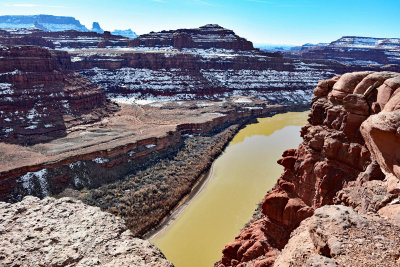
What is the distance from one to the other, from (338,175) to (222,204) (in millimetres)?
14446

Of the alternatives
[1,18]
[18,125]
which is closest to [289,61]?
[18,125]

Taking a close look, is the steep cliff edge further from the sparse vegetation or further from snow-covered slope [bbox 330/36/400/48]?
snow-covered slope [bbox 330/36/400/48]

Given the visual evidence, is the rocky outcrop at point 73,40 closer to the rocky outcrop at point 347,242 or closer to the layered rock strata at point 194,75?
the layered rock strata at point 194,75

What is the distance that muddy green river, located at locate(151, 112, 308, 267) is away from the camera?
62.0 ft

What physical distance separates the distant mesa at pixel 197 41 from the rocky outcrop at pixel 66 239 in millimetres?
80930

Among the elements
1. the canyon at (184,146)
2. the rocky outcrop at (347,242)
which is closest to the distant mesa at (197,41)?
the canyon at (184,146)

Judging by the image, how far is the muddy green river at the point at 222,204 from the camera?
18.9 metres

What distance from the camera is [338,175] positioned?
10883mm

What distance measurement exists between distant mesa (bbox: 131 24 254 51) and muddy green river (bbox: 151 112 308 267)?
52136 mm

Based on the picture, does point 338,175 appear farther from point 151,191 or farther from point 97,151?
point 97,151

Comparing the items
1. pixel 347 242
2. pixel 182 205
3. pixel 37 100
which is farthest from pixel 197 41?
pixel 347 242

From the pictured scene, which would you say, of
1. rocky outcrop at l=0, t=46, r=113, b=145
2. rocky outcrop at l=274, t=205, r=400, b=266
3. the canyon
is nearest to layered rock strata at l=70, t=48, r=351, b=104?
the canyon

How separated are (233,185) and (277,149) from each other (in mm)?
13477

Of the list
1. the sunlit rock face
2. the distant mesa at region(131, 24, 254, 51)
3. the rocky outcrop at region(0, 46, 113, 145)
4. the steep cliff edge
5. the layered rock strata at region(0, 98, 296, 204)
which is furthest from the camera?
the distant mesa at region(131, 24, 254, 51)
